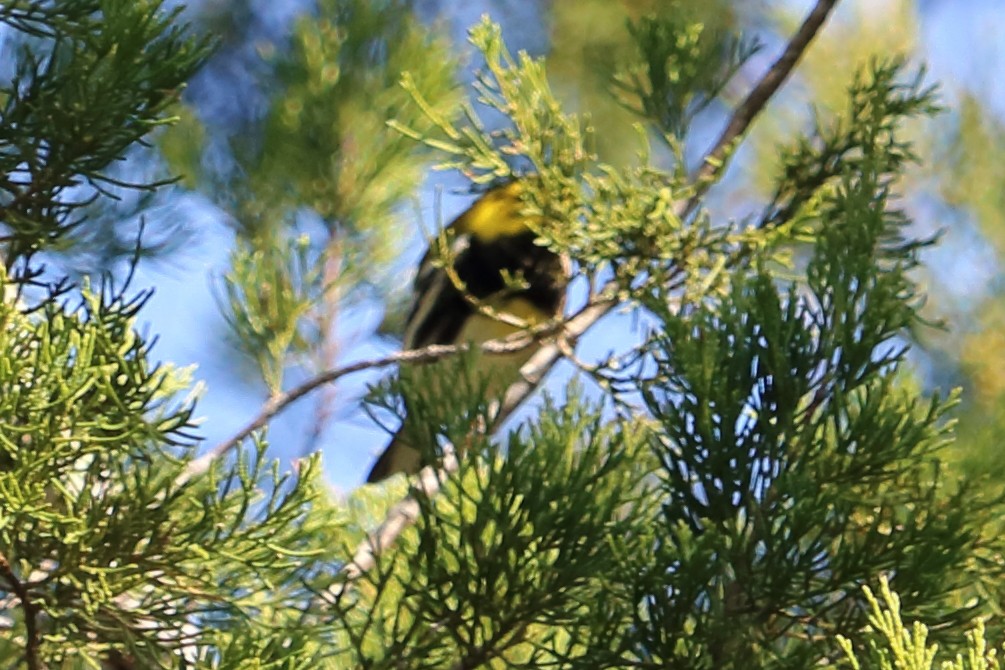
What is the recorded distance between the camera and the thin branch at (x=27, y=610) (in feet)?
2.72

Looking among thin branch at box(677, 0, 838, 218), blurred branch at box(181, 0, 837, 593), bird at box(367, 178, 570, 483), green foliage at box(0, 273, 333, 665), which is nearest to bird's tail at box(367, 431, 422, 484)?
bird at box(367, 178, 570, 483)

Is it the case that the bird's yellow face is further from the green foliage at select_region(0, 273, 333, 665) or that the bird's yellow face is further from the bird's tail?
the green foliage at select_region(0, 273, 333, 665)

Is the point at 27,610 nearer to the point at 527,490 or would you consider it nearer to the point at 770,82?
the point at 527,490

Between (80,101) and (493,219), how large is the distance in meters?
1.06

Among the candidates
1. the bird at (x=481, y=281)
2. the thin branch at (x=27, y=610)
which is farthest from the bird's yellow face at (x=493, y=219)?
the thin branch at (x=27, y=610)

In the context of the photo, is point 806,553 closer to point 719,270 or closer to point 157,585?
point 719,270

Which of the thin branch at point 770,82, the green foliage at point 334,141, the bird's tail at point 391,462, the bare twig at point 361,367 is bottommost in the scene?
the bare twig at point 361,367

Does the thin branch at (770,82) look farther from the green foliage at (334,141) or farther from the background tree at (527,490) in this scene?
the green foliage at (334,141)

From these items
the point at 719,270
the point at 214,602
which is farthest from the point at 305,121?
the point at 214,602

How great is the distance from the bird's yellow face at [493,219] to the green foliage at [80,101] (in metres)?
0.96

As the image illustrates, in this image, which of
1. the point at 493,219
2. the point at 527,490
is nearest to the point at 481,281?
the point at 493,219

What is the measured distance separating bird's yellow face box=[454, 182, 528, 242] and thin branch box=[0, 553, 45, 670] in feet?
3.47

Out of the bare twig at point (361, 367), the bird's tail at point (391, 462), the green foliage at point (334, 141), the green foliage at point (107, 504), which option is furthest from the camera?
the bird's tail at point (391, 462)

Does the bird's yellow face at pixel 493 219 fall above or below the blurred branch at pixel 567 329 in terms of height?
above
